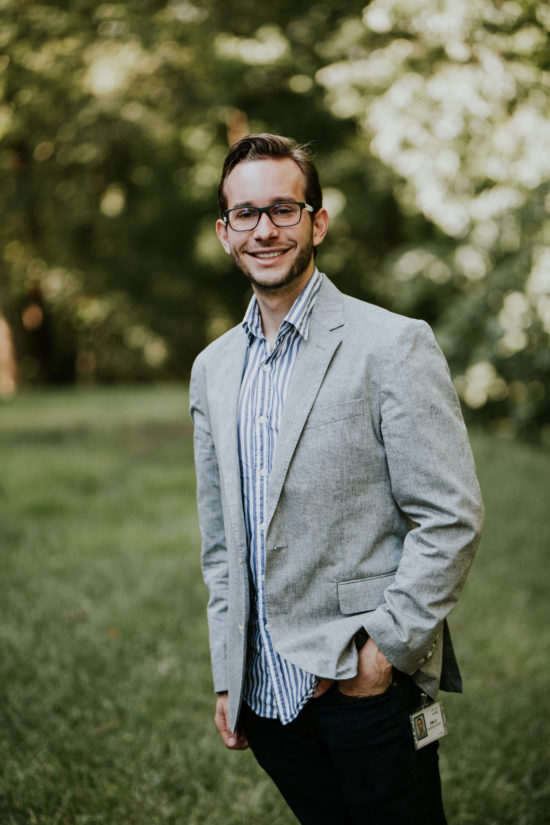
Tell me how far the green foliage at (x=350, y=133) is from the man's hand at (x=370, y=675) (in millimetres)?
4882

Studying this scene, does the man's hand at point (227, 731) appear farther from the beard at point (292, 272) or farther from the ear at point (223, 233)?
the ear at point (223, 233)

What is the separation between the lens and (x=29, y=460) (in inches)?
375

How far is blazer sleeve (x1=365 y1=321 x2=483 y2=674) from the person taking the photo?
1787 mm

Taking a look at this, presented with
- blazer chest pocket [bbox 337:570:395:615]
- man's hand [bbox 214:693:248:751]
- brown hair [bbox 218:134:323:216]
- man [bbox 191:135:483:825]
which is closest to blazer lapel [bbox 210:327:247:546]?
man [bbox 191:135:483:825]

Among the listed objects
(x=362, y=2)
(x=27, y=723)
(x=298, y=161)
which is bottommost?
(x=27, y=723)

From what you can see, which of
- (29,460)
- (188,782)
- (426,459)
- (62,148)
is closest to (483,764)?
(188,782)

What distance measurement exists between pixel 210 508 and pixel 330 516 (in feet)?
2.07

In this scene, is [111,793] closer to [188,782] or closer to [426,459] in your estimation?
[188,782]

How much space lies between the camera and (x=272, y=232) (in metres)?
1.98

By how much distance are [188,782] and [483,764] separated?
139 cm

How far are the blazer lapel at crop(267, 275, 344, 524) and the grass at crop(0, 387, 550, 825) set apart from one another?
6.49ft

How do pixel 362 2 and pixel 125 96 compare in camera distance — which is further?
pixel 125 96

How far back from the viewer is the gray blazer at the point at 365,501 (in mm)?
1796

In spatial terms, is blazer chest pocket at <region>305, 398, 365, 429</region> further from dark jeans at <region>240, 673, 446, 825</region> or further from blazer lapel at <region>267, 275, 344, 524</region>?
dark jeans at <region>240, 673, 446, 825</region>
